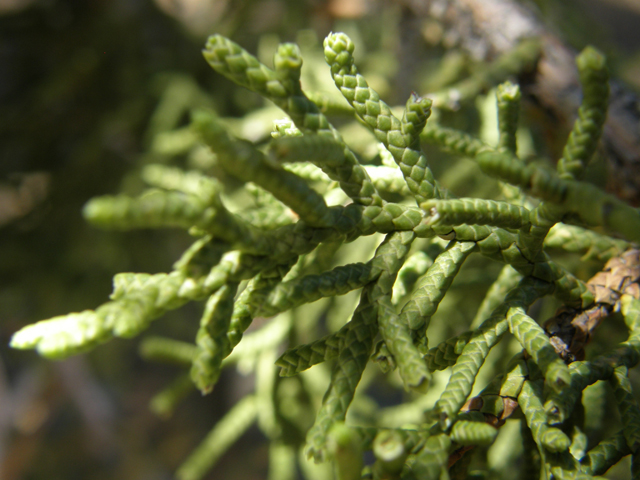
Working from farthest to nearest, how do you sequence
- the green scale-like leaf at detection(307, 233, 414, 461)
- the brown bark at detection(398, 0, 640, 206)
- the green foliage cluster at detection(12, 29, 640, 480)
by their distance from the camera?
the brown bark at detection(398, 0, 640, 206) → the green scale-like leaf at detection(307, 233, 414, 461) → the green foliage cluster at detection(12, 29, 640, 480)

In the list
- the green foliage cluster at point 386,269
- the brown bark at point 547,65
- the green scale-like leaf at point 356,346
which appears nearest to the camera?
the green foliage cluster at point 386,269

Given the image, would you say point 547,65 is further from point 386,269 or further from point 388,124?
point 386,269

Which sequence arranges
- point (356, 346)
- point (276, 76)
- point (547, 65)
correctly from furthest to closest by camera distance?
point (547, 65) < point (356, 346) < point (276, 76)

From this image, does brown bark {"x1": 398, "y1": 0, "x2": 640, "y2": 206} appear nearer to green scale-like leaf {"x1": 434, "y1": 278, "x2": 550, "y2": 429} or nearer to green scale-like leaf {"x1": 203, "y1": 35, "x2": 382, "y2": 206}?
green scale-like leaf {"x1": 434, "y1": 278, "x2": 550, "y2": 429}

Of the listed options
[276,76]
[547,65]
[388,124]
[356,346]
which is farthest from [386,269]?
[547,65]

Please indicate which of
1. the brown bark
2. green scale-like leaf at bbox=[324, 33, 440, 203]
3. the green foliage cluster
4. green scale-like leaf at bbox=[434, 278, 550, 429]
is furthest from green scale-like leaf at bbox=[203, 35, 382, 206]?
the brown bark

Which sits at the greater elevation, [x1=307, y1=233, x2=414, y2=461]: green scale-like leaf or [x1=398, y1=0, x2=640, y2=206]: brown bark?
[x1=398, y1=0, x2=640, y2=206]: brown bark

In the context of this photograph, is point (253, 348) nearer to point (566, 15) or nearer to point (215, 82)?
point (215, 82)

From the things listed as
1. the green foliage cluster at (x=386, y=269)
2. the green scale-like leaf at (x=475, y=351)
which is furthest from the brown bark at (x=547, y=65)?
the green scale-like leaf at (x=475, y=351)

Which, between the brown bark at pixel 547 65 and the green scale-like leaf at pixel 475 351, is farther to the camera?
the brown bark at pixel 547 65

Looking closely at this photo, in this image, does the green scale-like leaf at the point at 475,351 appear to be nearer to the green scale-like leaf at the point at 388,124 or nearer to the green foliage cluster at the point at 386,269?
the green foliage cluster at the point at 386,269
